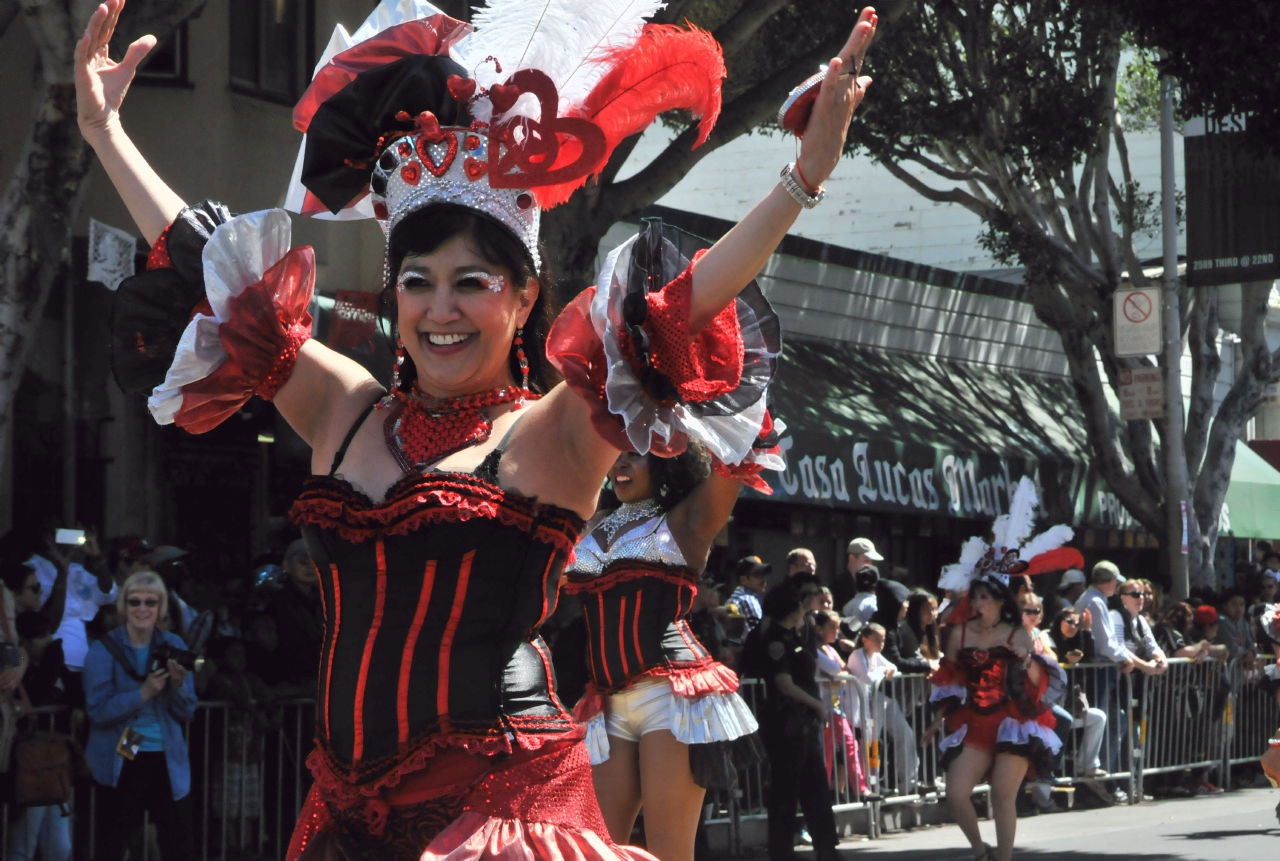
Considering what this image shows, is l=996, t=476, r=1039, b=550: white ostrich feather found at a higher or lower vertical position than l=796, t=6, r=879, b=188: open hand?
lower

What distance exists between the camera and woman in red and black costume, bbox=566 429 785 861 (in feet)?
22.2

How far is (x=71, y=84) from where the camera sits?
7586mm

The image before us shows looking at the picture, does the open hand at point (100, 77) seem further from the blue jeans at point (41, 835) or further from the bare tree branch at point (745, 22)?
the bare tree branch at point (745, 22)

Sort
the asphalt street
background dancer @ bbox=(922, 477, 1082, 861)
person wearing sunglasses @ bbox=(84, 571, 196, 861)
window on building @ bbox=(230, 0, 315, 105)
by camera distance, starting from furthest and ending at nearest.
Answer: window on building @ bbox=(230, 0, 315, 105)
the asphalt street
background dancer @ bbox=(922, 477, 1082, 861)
person wearing sunglasses @ bbox=(84, 571, 196, 861)

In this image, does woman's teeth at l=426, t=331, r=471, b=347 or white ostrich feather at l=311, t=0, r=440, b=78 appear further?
white ostrich feather at l=311, t=0, r=440, b=78

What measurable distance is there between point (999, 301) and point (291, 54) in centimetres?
1319

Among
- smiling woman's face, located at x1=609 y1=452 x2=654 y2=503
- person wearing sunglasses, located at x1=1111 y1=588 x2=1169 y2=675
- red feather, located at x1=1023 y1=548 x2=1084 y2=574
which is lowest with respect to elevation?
person wearing sunglasses, located at x1=1111 y1=588 x2=1169 y2=675

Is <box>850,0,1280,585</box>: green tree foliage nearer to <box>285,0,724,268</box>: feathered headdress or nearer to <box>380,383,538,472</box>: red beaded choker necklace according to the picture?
A: <box>285,0,724,268</box>: feathered headdress

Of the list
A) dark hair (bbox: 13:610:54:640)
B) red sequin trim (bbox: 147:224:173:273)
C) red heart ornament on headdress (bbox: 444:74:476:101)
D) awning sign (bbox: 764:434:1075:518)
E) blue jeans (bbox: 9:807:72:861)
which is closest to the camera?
red heart ornament on headdress (bbox: 444:74:476:101)

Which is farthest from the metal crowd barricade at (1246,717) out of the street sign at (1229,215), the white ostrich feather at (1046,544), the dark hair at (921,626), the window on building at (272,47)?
the window on building at (272,47)

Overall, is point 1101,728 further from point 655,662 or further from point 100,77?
point 100,77

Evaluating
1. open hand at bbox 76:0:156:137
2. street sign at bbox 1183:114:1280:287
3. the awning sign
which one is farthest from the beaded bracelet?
the awning sign

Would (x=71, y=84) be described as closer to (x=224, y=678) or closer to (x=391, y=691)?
(x=224, y=678)

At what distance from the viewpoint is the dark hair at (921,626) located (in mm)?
12695
